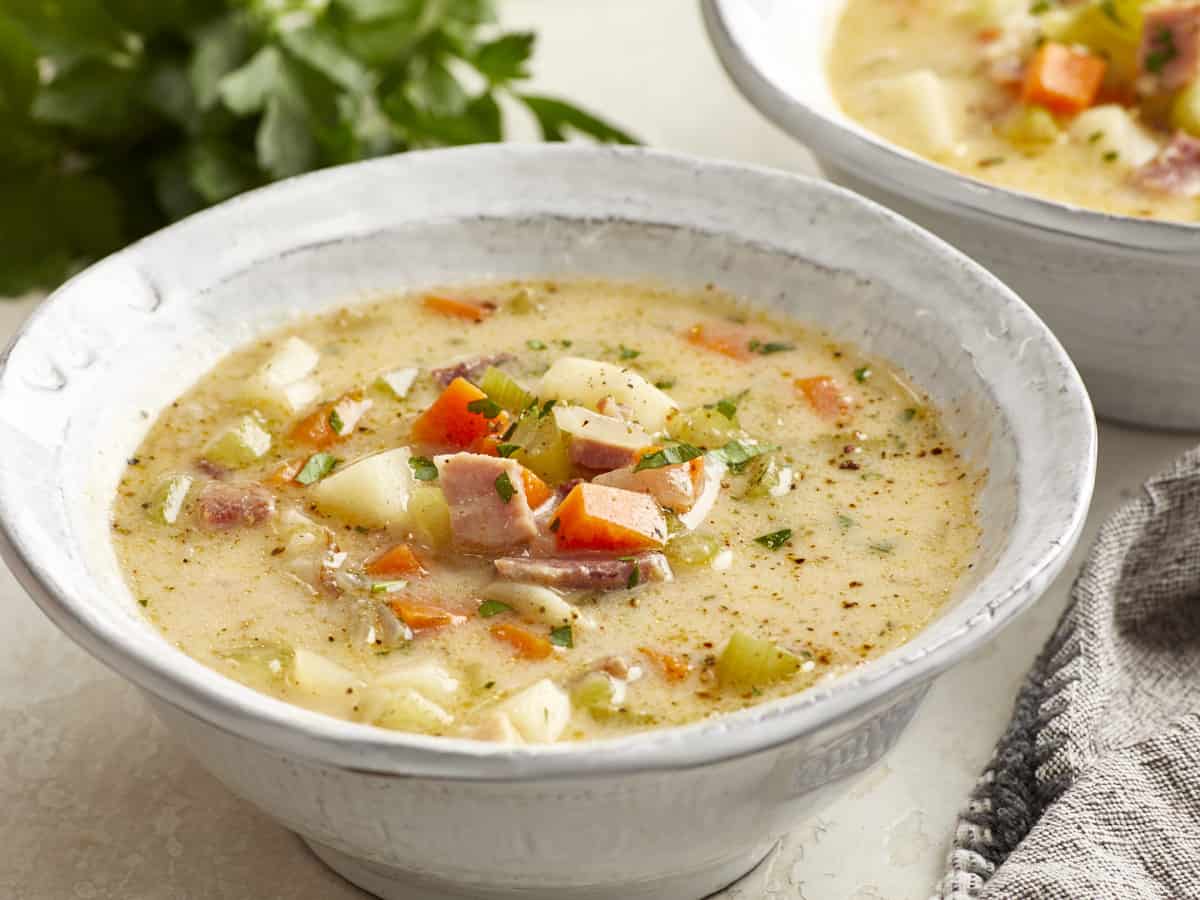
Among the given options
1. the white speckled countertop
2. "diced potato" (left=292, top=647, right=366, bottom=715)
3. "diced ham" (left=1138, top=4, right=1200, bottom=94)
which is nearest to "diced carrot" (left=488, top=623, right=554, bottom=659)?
"diced potato" (left=292, top=647, right=366, bottom=715)

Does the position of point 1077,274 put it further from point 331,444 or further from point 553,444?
point 331,444

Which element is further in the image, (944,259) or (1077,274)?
(1077,274)

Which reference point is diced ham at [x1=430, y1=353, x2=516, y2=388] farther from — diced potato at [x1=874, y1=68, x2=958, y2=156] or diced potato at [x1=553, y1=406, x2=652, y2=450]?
diced potato at [x1=874, y1=68, x2=958, y2=156]

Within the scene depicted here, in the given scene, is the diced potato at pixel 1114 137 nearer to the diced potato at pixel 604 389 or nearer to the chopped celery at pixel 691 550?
the diced potato at pixel 604 389

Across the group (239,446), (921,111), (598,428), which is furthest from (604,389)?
(921,111)

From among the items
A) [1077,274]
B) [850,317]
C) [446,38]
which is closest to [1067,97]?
[1077,274]

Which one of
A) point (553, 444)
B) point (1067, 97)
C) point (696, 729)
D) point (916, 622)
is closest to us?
point (696, 729)

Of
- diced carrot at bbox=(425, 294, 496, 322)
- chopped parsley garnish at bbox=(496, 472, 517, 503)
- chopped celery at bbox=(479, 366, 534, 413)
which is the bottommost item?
diced carrot at bbox=(425, 294, 496, 322)

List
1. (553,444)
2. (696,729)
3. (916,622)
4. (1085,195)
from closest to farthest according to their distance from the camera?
(696,729) < (916,622) < (553,444) < (1085,195)
